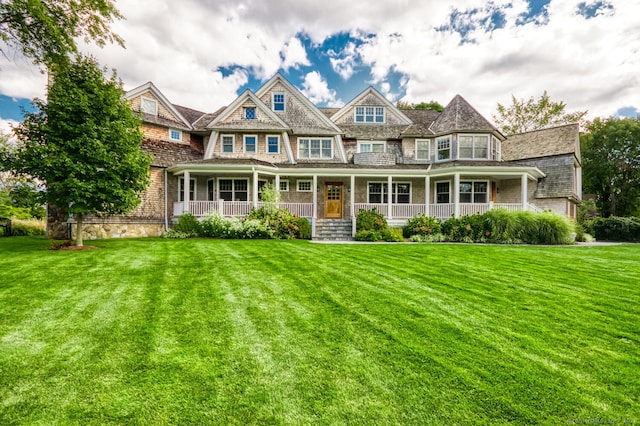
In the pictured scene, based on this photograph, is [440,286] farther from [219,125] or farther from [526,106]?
[526,106]

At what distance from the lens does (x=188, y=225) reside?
15.3 metres

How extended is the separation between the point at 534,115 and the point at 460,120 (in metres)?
23.1

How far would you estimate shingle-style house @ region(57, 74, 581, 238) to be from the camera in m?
17.0

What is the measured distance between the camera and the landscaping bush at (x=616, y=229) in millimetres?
18344

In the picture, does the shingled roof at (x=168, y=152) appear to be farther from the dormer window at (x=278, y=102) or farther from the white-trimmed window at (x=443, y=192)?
the white-trimmed window at (x=443, y=192)

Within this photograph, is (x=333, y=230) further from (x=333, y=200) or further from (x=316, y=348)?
(x=316, y=348)

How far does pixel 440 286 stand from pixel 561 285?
2431mm

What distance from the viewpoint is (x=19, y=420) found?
2260 millimetres

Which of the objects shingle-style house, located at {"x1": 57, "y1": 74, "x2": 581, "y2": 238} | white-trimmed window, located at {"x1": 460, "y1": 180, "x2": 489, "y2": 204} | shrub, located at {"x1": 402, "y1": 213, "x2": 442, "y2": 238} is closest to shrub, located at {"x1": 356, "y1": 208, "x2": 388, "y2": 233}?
shingle-style house, located at {"x1": 57, "y1": 74, "x2": 581, "y2": 238}

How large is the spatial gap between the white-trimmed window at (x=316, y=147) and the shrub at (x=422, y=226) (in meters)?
7.32

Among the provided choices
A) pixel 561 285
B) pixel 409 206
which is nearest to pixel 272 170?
pixel 409 206

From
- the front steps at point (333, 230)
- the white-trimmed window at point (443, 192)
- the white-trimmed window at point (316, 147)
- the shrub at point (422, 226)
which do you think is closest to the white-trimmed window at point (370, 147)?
the white-trimmed window at point (316, 147)

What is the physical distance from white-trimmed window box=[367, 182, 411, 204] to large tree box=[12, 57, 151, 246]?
43.3ft

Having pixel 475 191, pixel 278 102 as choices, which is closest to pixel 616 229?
pixel 475 191
